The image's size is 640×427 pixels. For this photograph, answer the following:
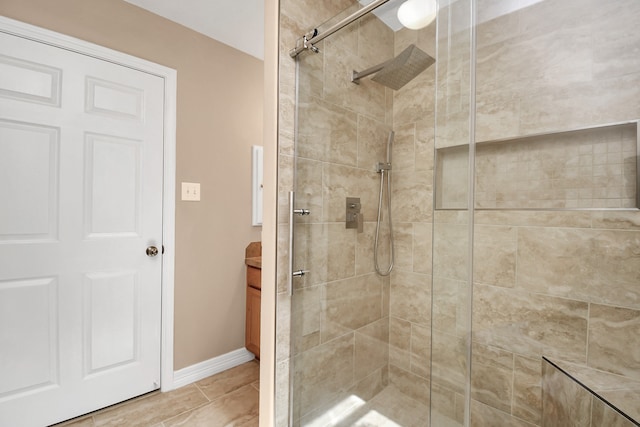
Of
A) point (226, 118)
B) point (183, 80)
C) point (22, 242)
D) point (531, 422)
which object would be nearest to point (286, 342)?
point (531, 422)

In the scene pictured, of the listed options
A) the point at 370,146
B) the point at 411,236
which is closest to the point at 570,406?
the point at 411,236

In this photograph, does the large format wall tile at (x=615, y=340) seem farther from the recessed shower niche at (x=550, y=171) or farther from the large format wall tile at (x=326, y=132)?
the large format wall tile at (x=326, y=132)

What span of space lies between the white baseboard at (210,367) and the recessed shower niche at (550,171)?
195cm

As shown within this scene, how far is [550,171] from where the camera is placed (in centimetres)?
134

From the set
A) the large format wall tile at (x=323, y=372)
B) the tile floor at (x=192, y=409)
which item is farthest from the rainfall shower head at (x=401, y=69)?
the tile floor at (x=192, y=409)

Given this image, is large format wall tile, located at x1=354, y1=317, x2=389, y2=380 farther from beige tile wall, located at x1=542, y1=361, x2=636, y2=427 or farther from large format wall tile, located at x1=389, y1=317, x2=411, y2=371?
beige tile wall, located at x1=542, y1=361, x2=636, y2=427

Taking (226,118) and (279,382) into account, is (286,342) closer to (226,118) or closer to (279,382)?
(279,382)

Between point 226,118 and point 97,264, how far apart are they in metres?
1.28

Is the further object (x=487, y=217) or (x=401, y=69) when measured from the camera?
(x=487, y=217)

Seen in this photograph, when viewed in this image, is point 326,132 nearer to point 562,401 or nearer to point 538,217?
point 538,217

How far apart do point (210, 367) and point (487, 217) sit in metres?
2.07

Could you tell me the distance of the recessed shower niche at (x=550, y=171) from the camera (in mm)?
1037

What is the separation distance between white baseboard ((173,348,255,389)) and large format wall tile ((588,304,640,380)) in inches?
82.9

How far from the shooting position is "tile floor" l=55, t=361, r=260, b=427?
5.30 ft
